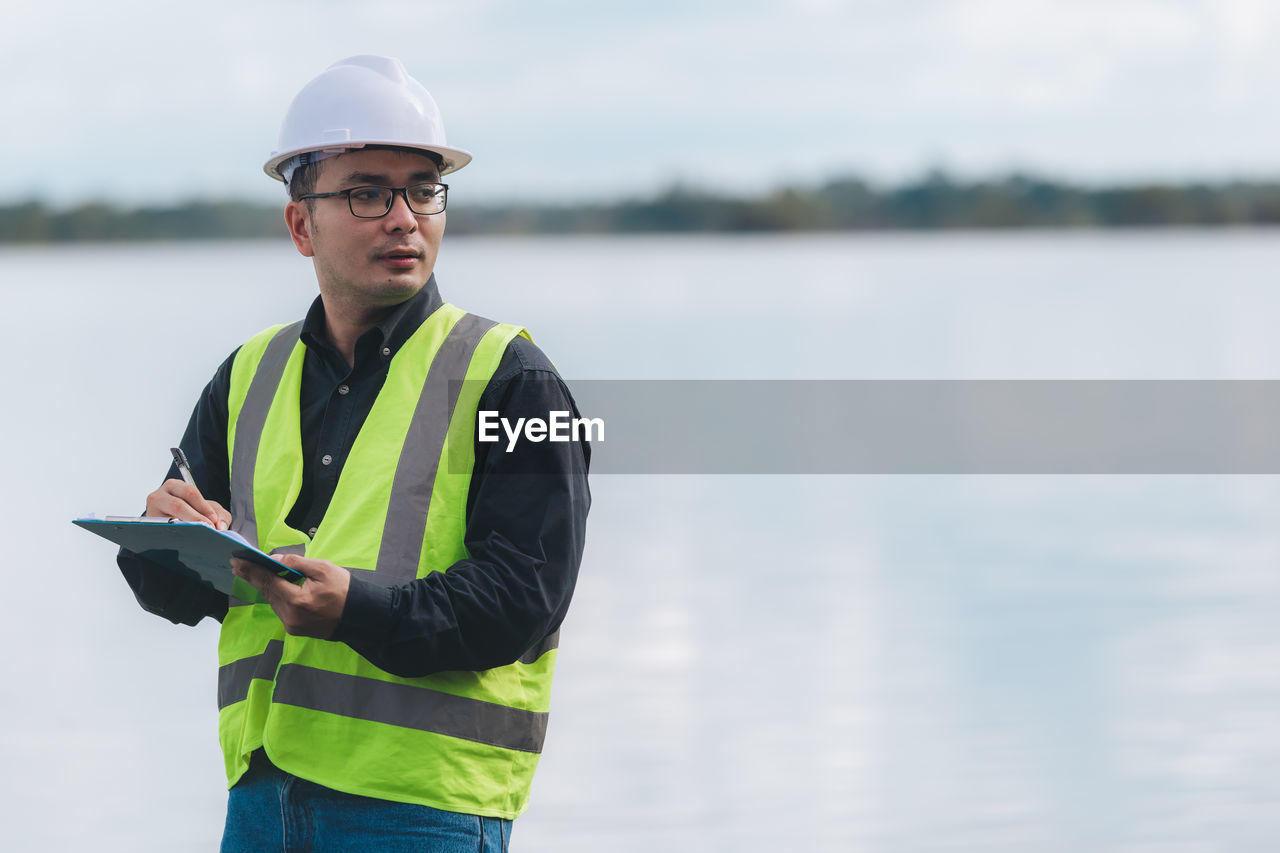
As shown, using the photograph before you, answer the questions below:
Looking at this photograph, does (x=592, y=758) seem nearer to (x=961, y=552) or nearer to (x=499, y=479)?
(x=499, y=479)

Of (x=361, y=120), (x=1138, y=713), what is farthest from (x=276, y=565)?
Answer: (x=1138, y=713)

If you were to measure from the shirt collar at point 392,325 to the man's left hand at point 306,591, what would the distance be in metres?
0.33

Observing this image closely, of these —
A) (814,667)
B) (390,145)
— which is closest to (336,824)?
(390,145)

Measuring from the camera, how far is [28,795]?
11.7ft

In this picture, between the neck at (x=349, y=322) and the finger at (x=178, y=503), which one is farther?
the neck at (x=349, y=322)

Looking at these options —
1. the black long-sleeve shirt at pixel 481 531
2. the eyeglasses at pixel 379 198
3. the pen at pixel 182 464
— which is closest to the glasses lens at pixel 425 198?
the eyeglasses at pixel 379 198

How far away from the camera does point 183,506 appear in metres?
1.73

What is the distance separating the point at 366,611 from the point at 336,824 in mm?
284

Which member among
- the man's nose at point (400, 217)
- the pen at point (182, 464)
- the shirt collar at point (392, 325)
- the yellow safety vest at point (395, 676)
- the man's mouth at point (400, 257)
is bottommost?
the yellow safety vest at point (395, 676)

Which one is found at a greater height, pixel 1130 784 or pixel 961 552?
pixel 961 552

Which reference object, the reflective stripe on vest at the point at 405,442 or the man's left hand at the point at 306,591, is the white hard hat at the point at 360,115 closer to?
the reflective stripe on vest at the point at 405,442

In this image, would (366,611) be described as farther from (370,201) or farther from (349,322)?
(370,201)

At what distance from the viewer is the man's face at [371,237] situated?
5.91 feet

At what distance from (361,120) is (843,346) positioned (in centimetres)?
1184
